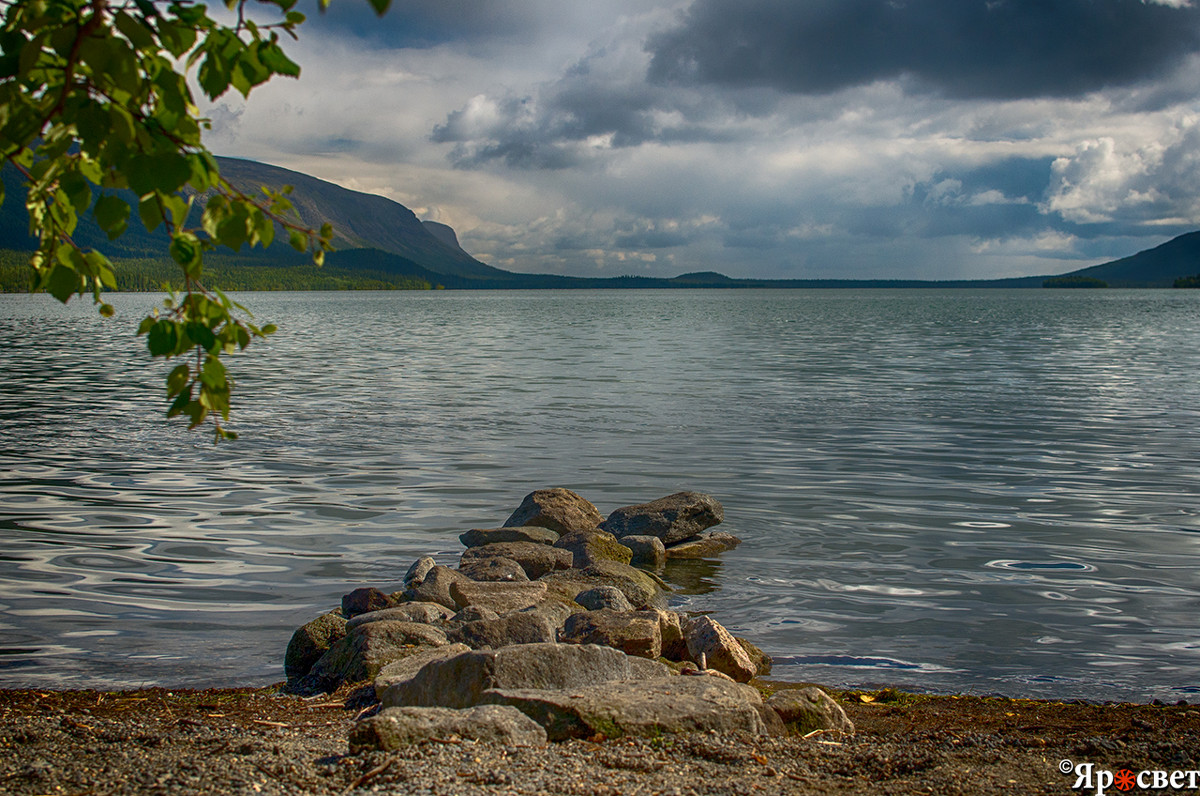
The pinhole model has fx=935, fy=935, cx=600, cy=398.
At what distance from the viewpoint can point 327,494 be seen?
16.9 m

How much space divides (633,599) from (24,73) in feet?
30.5

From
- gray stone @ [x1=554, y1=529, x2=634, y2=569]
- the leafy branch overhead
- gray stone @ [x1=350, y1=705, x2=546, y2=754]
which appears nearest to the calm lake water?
gray stone @ [x1=554, y1=529, x2=634, y2=569]

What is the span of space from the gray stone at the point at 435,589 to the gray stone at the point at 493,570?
68 centimetres

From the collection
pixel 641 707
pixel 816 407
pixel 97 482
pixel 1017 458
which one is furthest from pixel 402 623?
pixel 816 407

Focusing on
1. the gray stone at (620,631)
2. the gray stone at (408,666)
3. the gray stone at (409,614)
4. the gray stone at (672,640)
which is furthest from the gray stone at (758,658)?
the gray stone at (409,614)

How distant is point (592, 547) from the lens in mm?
12898

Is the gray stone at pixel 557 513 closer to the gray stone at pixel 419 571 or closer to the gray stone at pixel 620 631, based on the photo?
the gray stone at pixel 419 571

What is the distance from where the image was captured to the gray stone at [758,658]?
9219 mm

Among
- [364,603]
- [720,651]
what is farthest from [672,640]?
[364,603]

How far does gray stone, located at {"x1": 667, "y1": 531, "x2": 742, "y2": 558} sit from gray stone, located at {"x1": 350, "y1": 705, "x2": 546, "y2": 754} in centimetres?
793

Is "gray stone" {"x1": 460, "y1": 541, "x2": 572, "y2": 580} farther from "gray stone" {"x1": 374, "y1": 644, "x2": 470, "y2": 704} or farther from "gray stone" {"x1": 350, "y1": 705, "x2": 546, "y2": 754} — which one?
"gray stone" {"x1": 350, "y1": 705, "x2": 546, "y2": 754}

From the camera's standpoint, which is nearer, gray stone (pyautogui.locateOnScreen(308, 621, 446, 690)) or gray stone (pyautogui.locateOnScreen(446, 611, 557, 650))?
gray stone (pyautogui.locateOnScreen(308, 621, 446, 690))

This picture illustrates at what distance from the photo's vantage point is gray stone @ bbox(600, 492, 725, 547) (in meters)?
14.2

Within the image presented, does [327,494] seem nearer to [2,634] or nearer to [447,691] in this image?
[2,634]
